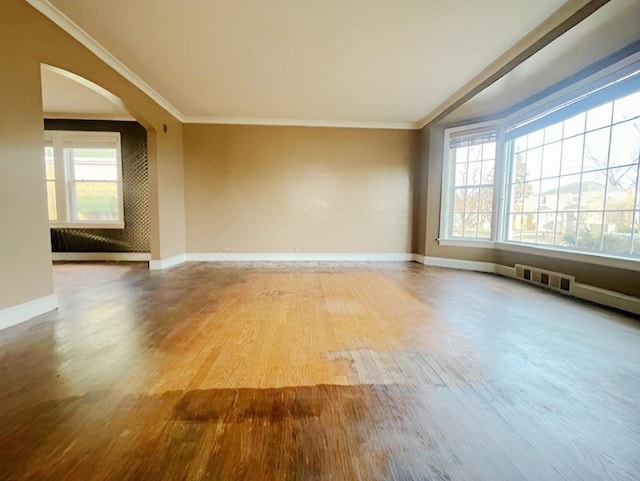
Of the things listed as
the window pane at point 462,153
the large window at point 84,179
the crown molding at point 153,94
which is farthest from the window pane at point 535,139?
the large window at point 84,179

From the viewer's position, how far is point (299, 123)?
5777mm

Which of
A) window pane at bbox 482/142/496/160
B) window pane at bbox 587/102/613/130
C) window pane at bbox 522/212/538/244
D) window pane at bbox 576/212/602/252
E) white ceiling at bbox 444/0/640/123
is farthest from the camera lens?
window pane at bbox 482/142/496/160

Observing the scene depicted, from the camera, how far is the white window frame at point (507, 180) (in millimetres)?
2920

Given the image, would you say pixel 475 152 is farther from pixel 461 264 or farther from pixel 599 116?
pixel 461 264

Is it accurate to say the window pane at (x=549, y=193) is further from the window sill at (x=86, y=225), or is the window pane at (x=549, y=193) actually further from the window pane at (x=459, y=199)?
the window sill at (x=86, y=225)

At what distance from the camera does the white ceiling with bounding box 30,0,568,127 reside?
2598 mm

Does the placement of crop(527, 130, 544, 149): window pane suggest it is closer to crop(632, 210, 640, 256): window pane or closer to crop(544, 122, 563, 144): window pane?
crop(544, 122, 563, 144): window pane

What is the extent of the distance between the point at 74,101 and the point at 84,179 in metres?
1.57

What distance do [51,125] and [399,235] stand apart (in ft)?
24.4

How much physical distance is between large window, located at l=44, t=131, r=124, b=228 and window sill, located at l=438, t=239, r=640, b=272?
675cm

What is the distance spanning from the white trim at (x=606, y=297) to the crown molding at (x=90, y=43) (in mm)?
6184

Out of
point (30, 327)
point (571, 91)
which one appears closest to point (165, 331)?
point (30, 327)

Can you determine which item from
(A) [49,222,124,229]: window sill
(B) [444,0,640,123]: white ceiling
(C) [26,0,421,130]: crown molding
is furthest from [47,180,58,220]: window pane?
(B) [444,0,640,123]: white ceiling

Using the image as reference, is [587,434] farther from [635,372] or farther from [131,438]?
[131,438]
